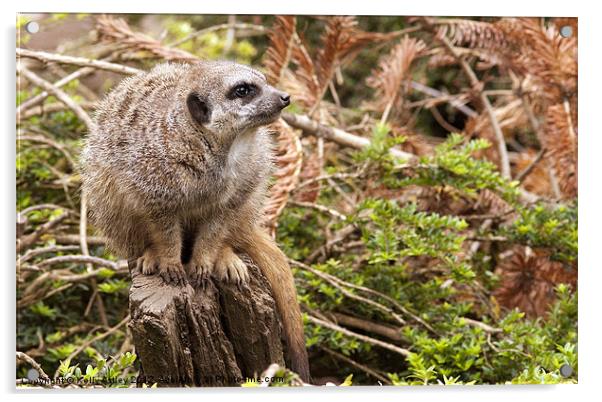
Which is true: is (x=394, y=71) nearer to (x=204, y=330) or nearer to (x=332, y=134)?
(x=332, y=134)

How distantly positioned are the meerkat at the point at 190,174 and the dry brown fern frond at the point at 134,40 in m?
0.65

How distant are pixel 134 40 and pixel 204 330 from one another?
1447 mm

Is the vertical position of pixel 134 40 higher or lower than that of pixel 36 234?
higher

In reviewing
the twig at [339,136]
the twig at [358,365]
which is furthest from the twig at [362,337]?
the twig at [339,136]

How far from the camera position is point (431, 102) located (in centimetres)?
382

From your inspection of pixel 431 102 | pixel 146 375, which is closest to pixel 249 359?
pixel 146 375

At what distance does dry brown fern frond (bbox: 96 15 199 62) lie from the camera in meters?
3.23

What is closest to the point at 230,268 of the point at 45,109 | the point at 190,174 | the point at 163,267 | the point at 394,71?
the point at 163,267

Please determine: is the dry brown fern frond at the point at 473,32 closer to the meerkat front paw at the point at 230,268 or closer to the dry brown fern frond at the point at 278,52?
the dry brown fern frond at the point at 278,52

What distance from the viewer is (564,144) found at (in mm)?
3326

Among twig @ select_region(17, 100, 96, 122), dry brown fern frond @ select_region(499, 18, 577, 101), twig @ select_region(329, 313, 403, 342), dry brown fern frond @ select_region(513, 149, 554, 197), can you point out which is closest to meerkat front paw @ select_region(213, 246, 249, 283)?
twig @ select_region(329, 313, 403, 342)

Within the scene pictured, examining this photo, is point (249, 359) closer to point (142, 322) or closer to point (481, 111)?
point (142, 322)

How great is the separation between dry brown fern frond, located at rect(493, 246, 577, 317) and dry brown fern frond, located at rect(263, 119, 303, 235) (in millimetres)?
936

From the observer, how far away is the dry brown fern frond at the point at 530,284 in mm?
3262
